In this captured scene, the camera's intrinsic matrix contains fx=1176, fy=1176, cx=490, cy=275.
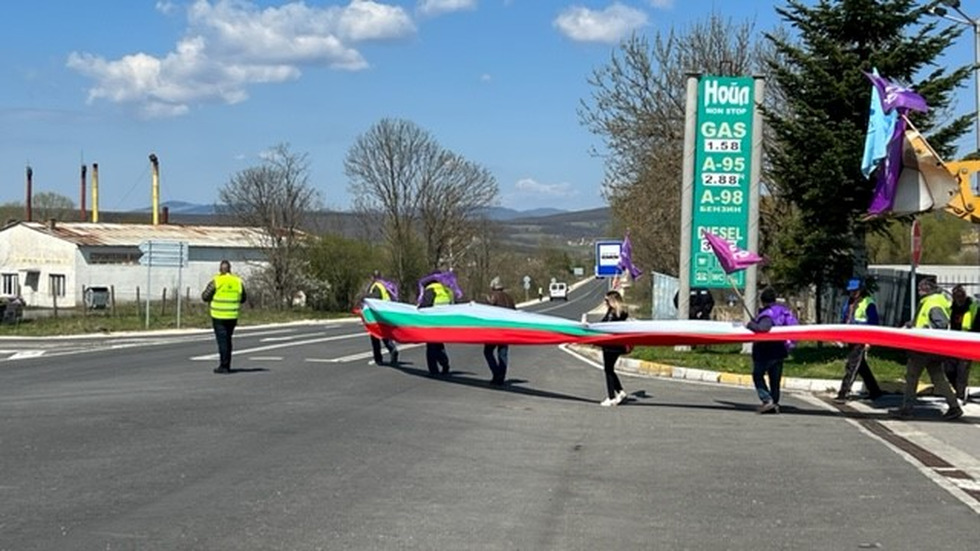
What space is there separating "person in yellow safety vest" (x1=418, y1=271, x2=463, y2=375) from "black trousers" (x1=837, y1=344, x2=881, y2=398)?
6.31 meters

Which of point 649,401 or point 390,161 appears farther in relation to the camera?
point 390,161

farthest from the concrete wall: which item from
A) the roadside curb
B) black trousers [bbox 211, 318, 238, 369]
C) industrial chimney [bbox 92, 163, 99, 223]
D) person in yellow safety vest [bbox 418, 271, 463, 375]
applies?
person in yellow safety vest [bbox 418, 271, 463, 375]

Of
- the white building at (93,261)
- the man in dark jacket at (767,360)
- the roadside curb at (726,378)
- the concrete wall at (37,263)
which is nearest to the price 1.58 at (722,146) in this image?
the roadside curb at (726,378)

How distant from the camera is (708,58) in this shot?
1656 inches

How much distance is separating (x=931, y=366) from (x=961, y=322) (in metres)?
1.12

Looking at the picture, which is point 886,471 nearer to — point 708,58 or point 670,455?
point 670,455

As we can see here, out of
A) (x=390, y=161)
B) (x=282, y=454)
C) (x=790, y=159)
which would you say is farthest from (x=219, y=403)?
(x=390, y=161)

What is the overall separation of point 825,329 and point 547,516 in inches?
318

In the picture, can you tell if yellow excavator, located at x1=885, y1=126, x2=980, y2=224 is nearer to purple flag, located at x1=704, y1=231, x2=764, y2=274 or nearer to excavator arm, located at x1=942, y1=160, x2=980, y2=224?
excavator arm, located at x1=942, y1=160, x2=980, y2=224

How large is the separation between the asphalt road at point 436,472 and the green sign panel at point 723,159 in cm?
852

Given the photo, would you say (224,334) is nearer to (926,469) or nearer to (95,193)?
(926,469)

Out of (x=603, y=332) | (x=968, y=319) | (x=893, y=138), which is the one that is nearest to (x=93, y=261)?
(x=603, y=332)

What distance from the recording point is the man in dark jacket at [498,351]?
59.8 ft

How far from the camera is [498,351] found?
1850 cm
